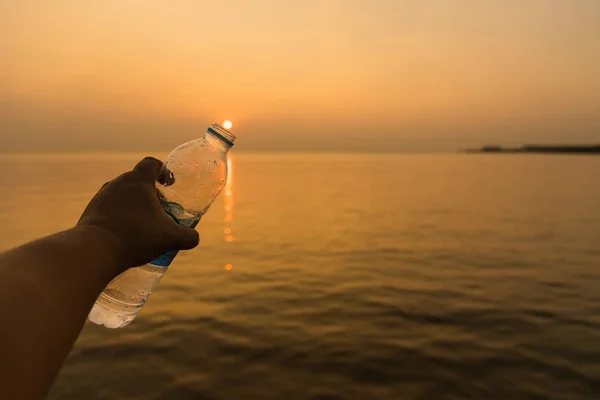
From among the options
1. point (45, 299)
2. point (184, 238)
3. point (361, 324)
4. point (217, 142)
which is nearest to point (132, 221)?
point (184, 238)

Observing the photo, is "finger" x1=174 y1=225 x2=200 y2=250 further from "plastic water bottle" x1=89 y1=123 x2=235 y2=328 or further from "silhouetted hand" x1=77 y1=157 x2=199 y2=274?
"plastic water bottle" x1=89 y1=123 x2=235 y2=328

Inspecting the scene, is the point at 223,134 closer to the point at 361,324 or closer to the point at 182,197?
the point at 182,197

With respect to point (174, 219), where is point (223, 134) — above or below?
above

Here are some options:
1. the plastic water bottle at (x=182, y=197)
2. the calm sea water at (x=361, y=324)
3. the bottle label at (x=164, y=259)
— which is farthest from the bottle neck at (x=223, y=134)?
the calm sea water at (x=361, y=324)

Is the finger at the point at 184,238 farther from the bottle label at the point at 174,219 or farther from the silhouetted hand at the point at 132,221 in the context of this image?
the bottle label at the point at 174,219

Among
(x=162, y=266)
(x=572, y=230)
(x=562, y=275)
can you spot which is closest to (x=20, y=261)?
(x=162, y=266)

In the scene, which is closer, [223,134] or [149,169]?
[149,169]
